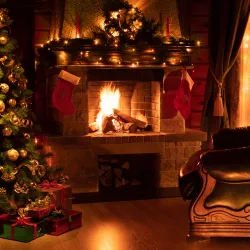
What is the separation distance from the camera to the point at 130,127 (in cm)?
562

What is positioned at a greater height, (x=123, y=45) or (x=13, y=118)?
(x=123, y=45)

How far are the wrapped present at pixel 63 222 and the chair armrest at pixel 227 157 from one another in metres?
1.17

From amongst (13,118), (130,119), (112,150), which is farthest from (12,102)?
(130,119)

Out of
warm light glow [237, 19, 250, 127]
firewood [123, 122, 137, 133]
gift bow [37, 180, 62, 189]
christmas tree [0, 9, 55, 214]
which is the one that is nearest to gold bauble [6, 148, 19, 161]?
christmas tree [0, 9, 55, 214]

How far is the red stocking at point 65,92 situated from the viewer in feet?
16.6

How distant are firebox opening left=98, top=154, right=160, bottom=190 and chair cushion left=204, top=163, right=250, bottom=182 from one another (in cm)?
189

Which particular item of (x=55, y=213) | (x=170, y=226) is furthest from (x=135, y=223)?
(x=55, y=213)

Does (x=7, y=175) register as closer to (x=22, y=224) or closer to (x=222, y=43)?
(x=22, y=224)

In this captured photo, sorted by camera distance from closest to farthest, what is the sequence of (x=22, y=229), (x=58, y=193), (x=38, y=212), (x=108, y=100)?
(x=22, y=229) → (x=38, y=212) → (x=58, y=193) → (x=108, y=100)

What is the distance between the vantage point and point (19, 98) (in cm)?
426

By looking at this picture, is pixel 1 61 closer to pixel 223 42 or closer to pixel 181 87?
Answer: pixel 181 87

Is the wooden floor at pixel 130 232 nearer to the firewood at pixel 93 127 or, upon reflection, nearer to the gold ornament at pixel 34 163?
the gold ornament at pixel 34 163

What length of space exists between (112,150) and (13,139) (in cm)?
131

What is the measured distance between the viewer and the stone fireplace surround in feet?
17.3
